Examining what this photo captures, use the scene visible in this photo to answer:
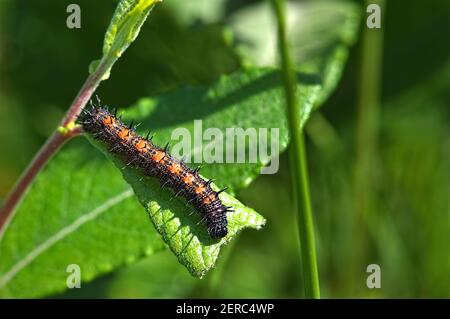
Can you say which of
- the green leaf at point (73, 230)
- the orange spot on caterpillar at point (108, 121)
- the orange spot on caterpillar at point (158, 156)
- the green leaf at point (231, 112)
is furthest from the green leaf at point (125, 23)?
the green leaf at point (73, 230)

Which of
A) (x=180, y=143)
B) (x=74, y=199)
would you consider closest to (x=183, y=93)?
(x=180, y=143)

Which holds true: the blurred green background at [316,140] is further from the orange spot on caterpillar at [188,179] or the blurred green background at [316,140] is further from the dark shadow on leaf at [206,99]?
the orange spot on caterpillar at [188,179]

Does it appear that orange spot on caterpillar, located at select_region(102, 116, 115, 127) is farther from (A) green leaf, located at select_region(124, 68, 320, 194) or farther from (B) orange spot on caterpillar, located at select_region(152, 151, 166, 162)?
(A) green leaf, located at select_region(124, 68, 320, 194)

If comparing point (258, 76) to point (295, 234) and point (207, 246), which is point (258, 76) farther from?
point (295, 234)

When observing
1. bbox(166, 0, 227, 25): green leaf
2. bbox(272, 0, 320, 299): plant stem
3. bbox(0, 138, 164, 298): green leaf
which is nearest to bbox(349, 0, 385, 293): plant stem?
bbox(166, 0, 227, 25): green leaf

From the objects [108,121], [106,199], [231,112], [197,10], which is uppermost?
[197,10]

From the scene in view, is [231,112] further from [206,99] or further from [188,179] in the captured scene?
[188,179]

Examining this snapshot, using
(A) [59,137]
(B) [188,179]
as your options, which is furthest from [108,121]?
(B) [188,179]
